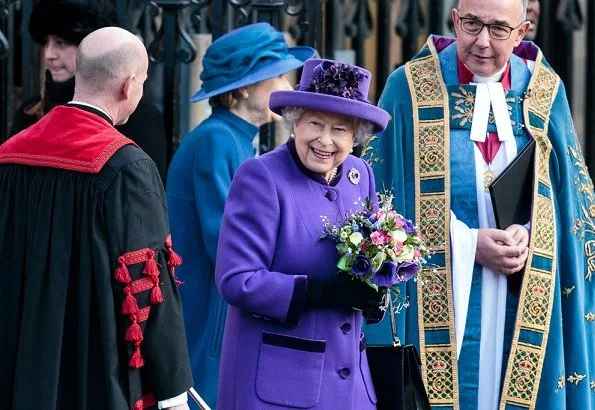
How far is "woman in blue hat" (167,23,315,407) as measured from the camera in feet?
20.9

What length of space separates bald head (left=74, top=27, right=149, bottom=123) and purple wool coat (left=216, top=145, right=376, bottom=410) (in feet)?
1.53

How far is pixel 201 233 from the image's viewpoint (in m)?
6.43

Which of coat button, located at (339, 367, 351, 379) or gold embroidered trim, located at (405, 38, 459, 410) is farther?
gold embroidered trim, located at (405, 38, 459, 410)

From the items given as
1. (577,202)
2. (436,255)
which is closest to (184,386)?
(436,255)

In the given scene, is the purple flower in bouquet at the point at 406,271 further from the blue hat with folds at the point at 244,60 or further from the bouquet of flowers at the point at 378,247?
the blue hat with folds at the point at 244,60

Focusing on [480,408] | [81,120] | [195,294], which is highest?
[81,120]

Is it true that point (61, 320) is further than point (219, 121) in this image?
No

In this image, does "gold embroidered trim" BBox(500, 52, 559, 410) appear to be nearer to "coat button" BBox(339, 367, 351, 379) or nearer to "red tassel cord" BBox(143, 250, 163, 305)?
"coat button" BBox(339, 367, 351, 379)

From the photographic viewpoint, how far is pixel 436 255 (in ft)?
19.4

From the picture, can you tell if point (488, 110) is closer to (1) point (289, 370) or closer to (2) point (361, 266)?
(2) point (361, 266)

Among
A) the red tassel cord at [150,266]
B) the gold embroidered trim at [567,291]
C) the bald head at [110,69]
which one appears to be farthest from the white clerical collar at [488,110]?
the red tassel cord at [150,266]

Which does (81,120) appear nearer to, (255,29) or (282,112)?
(282,112)

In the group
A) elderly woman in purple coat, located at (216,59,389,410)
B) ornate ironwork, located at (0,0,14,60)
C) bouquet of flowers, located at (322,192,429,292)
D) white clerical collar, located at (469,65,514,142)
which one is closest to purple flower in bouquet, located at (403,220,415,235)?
bouquet of flowers, located at (322,192,429,292)

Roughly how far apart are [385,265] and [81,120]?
3.23ft
